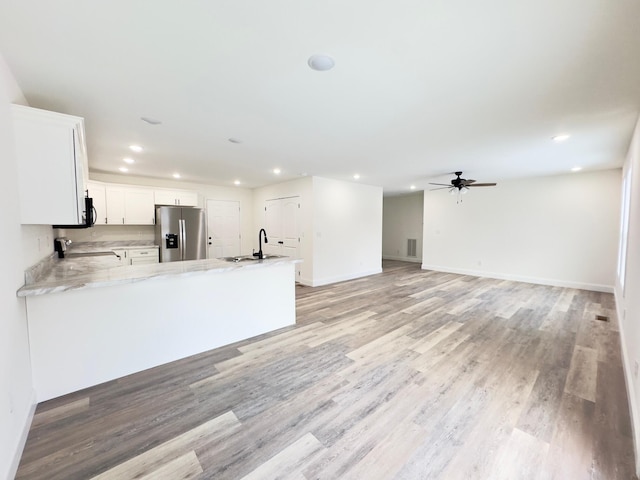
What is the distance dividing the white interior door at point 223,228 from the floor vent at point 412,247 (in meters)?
6.09

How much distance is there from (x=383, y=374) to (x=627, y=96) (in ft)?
10.6

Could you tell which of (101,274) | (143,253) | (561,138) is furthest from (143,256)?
(561,138)

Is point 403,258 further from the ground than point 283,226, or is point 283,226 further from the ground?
point 283,226

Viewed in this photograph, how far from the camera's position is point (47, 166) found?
1.98m

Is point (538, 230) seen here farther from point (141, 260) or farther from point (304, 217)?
point (141, 260)

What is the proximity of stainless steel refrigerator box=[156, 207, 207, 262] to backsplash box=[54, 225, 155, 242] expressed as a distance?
0.52m

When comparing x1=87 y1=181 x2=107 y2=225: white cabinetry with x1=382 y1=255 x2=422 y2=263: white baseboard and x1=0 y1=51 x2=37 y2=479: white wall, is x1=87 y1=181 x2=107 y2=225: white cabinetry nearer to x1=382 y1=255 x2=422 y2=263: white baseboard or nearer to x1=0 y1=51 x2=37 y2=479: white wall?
x1=0 y1=51 x2=37 y2=479: white wall

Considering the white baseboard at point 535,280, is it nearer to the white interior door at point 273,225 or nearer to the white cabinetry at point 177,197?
the white interior door at point 273,225

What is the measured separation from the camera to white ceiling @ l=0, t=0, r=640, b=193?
136 cm

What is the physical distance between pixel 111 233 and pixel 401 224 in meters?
8.74

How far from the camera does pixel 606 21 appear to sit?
1.39 meters

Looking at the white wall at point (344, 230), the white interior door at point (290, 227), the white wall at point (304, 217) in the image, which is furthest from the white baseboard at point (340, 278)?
the white interior door at point (290, 227)

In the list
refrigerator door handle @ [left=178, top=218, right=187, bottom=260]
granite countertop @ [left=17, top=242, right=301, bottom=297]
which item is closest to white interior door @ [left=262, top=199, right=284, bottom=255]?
refrigerator door handle @ [left=178, top=218, right=187, bottom=260]

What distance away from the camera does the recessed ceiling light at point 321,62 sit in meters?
1.70
